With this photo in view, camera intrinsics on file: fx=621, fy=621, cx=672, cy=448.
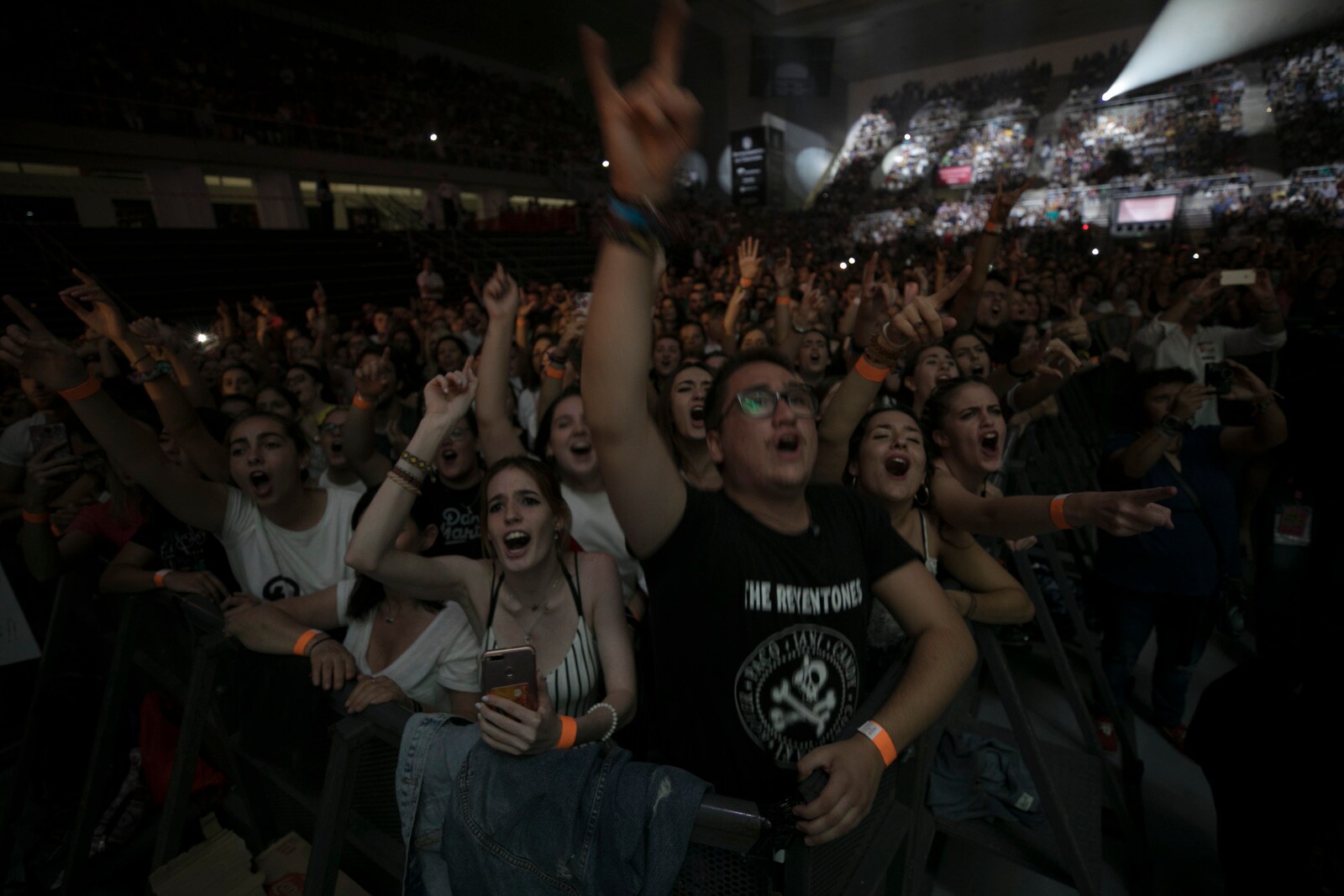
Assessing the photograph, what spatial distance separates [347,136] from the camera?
17.8 metres

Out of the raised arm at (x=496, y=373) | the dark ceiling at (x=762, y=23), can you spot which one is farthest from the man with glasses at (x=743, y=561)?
the dark ceiling at (x=762, y=23)

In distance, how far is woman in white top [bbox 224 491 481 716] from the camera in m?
1.83

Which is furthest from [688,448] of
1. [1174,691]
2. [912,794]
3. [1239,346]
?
[1239,346]

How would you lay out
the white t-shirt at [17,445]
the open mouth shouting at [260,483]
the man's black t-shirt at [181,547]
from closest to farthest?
the open mouth shouting at [260,483] → the man's black t-shirt at [181,547] → the white t-shirt at [17,445]

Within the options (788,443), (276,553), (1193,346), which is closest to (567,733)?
(788,443)

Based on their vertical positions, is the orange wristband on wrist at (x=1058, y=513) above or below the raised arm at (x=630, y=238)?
below

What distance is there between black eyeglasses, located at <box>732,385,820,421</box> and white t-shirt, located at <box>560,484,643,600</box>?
1261mm

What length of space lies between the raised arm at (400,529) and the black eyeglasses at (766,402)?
1016 millimetres

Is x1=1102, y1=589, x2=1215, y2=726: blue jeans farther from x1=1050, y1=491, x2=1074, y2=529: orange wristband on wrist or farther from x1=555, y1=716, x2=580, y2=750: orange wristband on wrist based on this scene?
x1=555, y1=716, x2=580, y2=750: orange wristband on wrist

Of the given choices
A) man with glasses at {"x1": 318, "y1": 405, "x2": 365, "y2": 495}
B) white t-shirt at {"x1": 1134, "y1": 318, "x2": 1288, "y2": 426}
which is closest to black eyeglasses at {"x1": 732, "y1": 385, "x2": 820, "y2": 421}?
man with glasses at {"x1": 318, "y1": 405, "x2": 365, "y2": 495}

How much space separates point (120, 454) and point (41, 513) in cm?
72

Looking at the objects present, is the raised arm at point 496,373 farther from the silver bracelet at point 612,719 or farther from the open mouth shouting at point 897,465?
the open mouth shouting at point 897,465

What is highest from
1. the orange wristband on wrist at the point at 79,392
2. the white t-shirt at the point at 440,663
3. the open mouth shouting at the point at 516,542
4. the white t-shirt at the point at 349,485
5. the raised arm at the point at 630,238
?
the raised arm at the point at 630,238

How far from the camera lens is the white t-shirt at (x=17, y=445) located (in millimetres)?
3658
